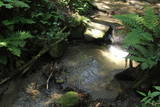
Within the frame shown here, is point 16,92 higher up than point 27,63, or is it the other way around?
point 27,63

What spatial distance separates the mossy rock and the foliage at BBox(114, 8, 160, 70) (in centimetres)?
139

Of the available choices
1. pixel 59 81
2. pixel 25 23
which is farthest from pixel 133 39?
pixel 25 23

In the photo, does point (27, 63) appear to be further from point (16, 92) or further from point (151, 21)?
point (151, 21)

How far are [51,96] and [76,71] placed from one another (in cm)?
105

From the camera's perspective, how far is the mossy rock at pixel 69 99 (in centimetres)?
503

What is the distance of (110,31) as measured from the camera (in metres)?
8.30

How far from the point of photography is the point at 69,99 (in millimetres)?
5086

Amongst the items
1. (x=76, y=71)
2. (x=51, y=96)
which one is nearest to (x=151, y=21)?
(x=76, y=71)

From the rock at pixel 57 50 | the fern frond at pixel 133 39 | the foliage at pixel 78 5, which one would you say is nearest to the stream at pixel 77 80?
the rock at pixel 57 50

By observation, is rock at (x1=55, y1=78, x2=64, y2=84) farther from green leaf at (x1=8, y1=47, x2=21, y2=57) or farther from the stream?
green leaf at (x1=8, y1=47, x2=21, y2=57)

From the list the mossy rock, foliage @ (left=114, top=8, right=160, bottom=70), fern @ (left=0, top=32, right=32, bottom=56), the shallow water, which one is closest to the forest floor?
the mossy rock

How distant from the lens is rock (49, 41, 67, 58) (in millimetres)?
6555

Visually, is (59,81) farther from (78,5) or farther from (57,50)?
(78,5)

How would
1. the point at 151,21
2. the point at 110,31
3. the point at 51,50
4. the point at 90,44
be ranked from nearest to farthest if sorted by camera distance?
1. the point at 151,21
2. the point at 51,50
3. the point at 90,44
4. the point at 110,31
